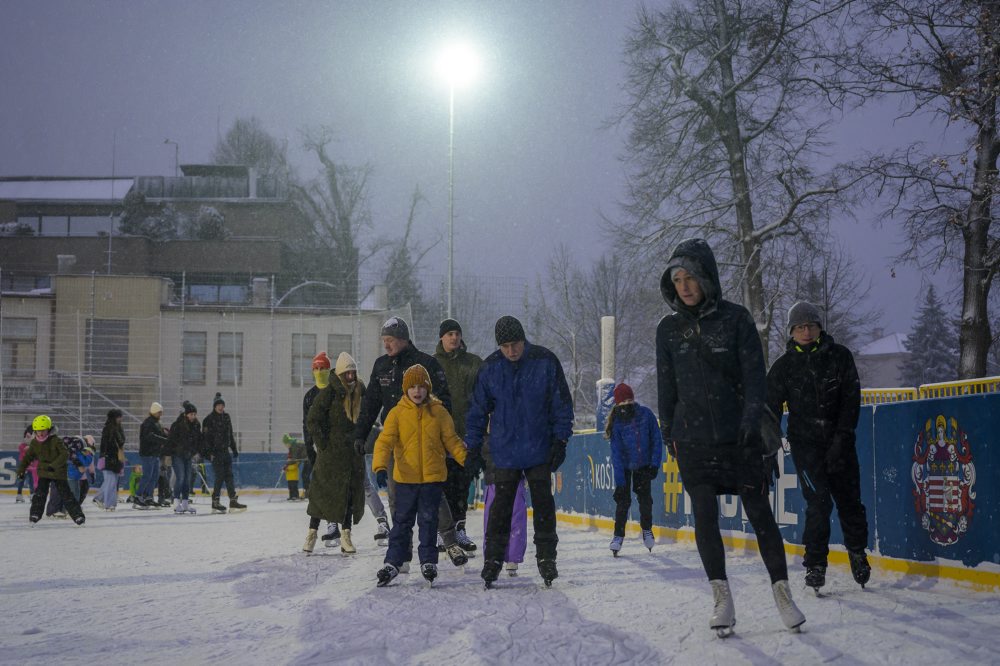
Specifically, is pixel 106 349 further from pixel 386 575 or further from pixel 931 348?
pixel 931 348

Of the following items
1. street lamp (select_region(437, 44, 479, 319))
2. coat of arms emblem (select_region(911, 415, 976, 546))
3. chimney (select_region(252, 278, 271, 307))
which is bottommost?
coat of arms emblem (select_region(911, 415, 976, 546))

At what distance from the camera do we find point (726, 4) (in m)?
23.7

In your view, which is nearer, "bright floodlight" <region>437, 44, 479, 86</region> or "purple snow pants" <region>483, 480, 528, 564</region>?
"purple snow pants" <region>483, 480, 528, 564</region>

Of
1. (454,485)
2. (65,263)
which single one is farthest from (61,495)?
(65,263)

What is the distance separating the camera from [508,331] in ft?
24.4

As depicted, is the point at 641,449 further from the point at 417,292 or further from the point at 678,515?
the point at 417,292

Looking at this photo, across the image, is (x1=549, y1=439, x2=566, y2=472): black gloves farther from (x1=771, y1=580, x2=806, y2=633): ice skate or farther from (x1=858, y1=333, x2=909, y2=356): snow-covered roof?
(x1=858, y1=333, x2=909, y2=356): snow-covered roof

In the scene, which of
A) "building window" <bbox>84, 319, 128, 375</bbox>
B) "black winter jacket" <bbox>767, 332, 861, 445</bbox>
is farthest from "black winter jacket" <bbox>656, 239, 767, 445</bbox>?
"building window" <bbox>84, 319, 128, 375</bbox>

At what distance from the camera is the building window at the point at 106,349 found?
3875cm

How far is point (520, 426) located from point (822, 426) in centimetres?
195

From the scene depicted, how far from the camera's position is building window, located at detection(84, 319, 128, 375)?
127ft

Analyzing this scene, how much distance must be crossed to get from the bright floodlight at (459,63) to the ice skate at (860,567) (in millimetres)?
24041

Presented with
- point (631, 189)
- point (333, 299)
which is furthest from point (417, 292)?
point (631, 189)

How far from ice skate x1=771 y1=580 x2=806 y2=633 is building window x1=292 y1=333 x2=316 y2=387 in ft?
113
